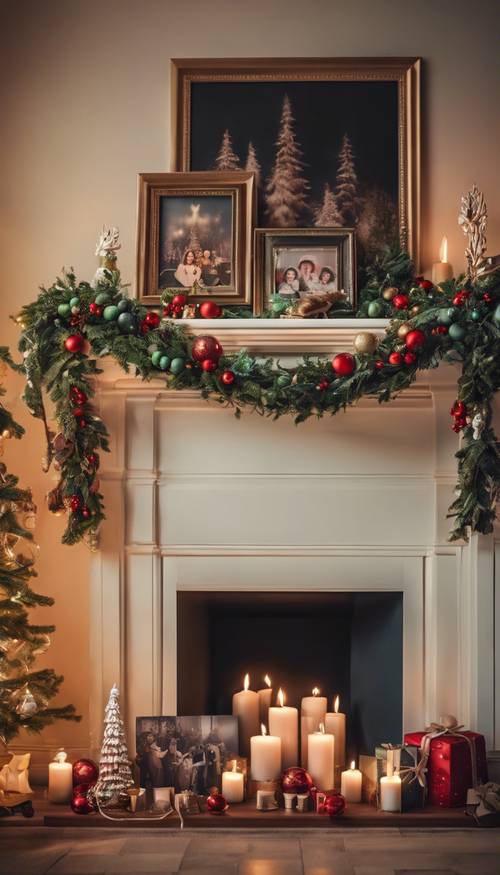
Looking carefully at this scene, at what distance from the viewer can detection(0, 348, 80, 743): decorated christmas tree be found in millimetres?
2957

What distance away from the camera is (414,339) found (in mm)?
2820

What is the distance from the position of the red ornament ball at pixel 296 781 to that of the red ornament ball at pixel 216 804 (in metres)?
0.20

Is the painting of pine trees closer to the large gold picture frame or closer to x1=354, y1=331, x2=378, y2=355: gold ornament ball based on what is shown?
the large gold picture frame

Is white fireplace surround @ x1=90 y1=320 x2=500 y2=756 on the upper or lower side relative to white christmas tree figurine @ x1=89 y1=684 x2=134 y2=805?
upper

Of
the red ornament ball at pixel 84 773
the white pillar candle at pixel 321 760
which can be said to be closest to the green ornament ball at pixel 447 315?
the white pillar candle at pixel 321 760

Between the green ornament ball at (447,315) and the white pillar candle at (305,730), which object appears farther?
the white pillar candle at (305,730)

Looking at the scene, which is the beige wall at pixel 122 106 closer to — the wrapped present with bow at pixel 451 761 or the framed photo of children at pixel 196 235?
the framed photo of children at pixel 196 235

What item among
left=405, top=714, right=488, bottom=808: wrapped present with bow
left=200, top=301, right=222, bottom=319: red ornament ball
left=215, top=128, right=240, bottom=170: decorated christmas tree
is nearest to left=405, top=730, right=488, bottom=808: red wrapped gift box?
left=405, top=714, right=488, bottom=808: wrapped present with bow

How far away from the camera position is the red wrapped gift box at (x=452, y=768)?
9.72ft

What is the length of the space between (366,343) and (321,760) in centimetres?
134

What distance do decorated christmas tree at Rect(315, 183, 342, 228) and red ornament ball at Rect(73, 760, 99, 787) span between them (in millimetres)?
1969

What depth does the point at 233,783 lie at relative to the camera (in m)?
3.00

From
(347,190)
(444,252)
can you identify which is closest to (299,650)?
(444,252)

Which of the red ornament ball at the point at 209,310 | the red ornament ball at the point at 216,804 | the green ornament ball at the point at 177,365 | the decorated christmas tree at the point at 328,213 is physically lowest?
the red ornament ball at the point at 216,804
